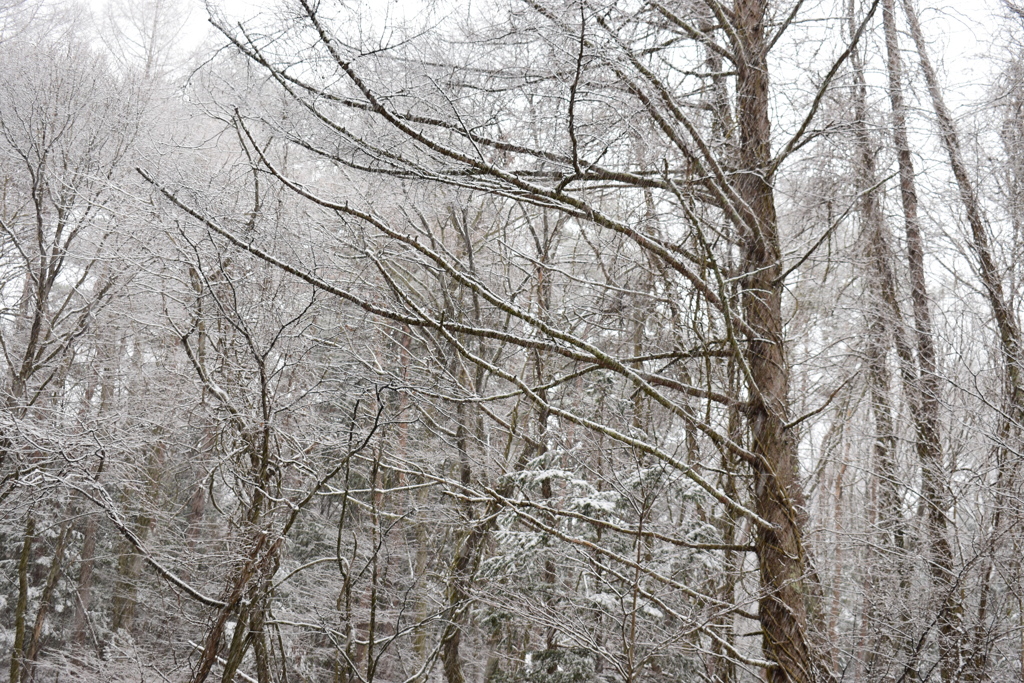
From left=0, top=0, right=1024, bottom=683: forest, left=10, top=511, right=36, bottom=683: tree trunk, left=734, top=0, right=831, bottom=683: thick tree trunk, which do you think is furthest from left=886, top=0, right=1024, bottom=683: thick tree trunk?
left=10, top=511, right=36, bottom=683: tree trunk

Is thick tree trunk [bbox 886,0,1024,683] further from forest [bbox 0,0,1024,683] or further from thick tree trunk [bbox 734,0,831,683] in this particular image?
thick tree trunk [bbox 734,0,831,683]

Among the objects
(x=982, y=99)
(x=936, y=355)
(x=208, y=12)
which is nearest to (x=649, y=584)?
(x=936, y=355)

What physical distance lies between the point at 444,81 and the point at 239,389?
396 centimetres

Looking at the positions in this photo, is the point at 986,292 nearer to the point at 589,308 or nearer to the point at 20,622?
the point at 589,308

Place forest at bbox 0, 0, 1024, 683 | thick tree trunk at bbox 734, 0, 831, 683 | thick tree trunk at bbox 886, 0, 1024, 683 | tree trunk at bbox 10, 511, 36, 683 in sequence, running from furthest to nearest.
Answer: tree trunk at bbox 10, 511, 36, 683, thick tree trunk at bbox 886, 0, 1024, 683, forest at bbox 0, 0, 1024, 683, thick tree trunk at bbox 734, 0, 831, 683

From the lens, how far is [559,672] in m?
5.86

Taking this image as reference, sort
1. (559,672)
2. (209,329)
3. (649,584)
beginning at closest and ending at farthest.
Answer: (649,584) → (559,672) → (209,329)

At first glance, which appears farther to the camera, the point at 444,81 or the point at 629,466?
the point at 629,466

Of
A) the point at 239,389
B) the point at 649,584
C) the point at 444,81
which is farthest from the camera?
the point at 239,389

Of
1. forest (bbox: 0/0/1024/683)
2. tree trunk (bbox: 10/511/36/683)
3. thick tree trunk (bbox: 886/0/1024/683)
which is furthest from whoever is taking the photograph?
tree trunk (bbox: 10/511/36/683)

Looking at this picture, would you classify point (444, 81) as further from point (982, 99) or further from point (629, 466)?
point (982, 99)

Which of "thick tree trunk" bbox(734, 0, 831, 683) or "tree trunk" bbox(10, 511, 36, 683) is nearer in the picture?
"thick tree trunk" bbox(734, 0, 831, 683)

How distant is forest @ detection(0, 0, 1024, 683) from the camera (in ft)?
10.9

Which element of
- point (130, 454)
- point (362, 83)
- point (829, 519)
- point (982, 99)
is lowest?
point (829, 519)
